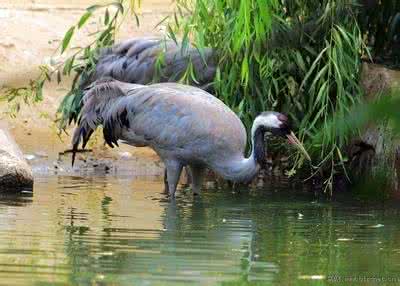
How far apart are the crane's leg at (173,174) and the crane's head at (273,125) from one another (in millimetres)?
654

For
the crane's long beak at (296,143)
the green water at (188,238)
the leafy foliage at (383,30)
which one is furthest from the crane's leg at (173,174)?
the leafy foliage at (383,30)

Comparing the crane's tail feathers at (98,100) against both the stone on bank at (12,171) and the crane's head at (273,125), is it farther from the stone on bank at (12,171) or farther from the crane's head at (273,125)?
the crane's head at (273,125)

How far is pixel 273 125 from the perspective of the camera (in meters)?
8.17

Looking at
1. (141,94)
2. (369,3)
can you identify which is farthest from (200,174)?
(369,3)

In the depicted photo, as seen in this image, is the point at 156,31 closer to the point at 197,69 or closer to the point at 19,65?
the point at 19,65

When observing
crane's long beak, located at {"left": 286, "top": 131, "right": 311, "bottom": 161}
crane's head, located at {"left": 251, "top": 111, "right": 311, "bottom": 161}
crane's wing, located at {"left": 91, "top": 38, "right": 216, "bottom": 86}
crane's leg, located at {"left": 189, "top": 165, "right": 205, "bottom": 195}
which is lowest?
crane's leg, located at {"left": 189, "top": 165, "right": 205, "bottom": 195}

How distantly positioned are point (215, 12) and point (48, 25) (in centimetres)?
424

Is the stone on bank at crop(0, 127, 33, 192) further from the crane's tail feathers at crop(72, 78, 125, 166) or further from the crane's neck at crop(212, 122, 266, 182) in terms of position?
the crane's neck at crop(212, 122, 266, 182)

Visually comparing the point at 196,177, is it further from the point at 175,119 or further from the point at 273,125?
the point at 273,125

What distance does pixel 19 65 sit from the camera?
11367 millimetres

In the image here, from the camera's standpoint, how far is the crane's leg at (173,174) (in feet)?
27.4

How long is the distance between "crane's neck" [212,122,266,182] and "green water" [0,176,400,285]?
0.18m

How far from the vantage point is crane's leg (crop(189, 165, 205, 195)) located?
849cm

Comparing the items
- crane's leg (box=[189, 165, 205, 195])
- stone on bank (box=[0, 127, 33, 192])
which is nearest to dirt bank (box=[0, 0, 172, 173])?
stone on bank (box=[0, 127, 33, 192])
